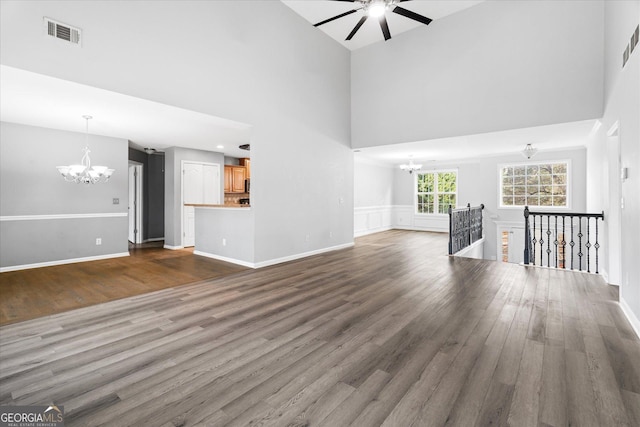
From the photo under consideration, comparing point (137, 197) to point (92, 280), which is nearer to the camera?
point (92, 280)

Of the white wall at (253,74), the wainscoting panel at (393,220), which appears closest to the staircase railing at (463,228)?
the wainscoting panel at (393,220)

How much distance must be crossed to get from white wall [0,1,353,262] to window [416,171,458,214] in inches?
202

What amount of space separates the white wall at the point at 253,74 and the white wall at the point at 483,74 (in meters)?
0.92

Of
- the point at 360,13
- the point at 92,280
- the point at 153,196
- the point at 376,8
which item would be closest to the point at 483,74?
the point at 360,13

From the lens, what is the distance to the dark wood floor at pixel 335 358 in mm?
1650

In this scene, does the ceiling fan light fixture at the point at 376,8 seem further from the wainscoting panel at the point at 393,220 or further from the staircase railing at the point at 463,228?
the wainscoting panel at the point at 393,220

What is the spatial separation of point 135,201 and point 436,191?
10061mm

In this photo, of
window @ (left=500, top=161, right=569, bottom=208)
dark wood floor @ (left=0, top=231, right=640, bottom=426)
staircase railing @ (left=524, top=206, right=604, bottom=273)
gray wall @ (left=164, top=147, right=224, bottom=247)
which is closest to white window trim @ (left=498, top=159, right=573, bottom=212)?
window @ (left=500, top=161, right=569, bottom=208)

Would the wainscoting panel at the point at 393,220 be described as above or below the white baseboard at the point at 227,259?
above

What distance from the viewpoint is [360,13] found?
6051mm

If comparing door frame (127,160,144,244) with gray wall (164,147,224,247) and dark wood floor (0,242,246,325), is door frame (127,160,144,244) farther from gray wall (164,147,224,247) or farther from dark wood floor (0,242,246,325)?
dark wood floor (0,242,246,325)

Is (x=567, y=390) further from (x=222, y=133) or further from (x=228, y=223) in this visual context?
(x=222, y=133)

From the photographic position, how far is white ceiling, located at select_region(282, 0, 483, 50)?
18.8ft

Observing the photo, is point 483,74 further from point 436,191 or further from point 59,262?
point 59,262
